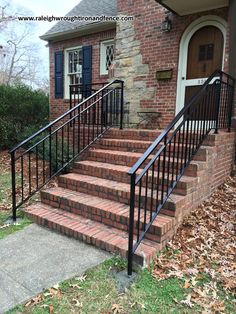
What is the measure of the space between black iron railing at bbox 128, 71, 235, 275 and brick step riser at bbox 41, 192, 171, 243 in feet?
0.40

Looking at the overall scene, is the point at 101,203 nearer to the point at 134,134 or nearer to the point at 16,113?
the point at 134,134

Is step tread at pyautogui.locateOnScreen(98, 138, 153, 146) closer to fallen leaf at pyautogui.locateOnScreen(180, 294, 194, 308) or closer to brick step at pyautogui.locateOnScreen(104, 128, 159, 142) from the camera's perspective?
brick step at pyautogui.locateOnScreen(104, 128, 159, 142)

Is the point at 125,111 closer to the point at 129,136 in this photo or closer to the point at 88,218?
the point at 129,136

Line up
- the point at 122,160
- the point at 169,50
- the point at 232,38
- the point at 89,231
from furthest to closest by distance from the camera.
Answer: the point at 169,50 < the point at 232,38 < the point at 122,160 < the point at 89,231

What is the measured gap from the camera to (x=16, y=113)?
27.4ft

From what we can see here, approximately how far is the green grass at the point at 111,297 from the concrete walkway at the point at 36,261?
4.5 inches

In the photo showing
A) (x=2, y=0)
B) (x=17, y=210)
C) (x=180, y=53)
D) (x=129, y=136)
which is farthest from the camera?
(x=2, y=0)

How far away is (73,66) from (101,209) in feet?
23.6

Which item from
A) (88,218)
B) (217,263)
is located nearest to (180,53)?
(88,218)

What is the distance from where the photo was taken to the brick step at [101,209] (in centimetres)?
291

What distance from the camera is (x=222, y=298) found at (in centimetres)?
227

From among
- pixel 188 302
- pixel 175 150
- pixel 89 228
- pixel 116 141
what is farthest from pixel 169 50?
pixel 188 302

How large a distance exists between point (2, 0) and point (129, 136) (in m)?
12.6

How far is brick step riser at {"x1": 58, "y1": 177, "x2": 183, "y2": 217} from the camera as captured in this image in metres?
3.13
